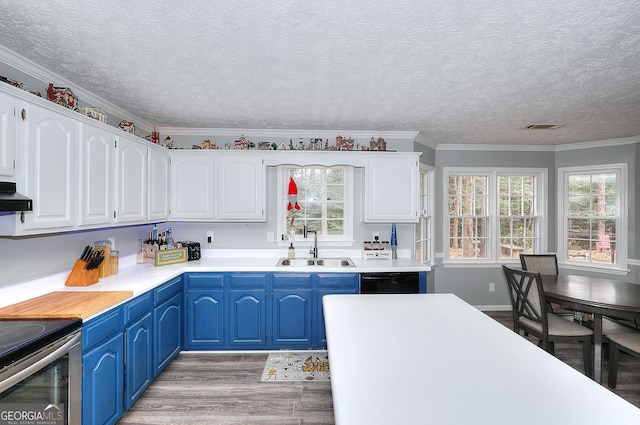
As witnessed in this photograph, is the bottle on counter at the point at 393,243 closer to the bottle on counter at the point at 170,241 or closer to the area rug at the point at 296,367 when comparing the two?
the area rug at the point at 296,367

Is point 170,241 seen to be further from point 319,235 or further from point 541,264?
point 541,264

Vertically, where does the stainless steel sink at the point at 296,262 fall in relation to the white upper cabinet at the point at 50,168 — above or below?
below

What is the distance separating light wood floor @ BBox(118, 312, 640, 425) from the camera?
2275 mm

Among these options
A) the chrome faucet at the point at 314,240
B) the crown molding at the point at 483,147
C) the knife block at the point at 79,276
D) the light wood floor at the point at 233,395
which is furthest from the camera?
the crown molding at the point at 483,147

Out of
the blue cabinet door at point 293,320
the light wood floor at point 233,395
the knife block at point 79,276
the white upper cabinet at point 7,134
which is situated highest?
the white upper cabinet at point 7,134

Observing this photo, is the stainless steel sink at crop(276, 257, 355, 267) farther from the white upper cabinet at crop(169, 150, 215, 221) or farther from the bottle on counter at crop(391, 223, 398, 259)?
the white upper cabinet at crop(169, 150, 215, 221)

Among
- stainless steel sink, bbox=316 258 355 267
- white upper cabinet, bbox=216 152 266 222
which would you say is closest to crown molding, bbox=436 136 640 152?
stainless steel sink, bbox=316 258 355 267

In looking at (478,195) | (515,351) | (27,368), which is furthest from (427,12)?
(478,195)

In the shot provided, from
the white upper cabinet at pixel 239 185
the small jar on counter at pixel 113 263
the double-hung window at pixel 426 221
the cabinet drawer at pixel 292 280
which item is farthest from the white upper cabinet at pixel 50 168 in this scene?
the double-hung window at pixel 426 221

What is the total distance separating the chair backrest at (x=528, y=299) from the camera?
2.71 meters

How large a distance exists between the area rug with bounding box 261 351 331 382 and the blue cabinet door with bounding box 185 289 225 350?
24.5 inches

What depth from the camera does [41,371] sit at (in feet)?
5.05

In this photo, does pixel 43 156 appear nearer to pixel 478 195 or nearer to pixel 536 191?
pixel 478 195

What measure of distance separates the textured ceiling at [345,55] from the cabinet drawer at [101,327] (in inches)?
68.0
